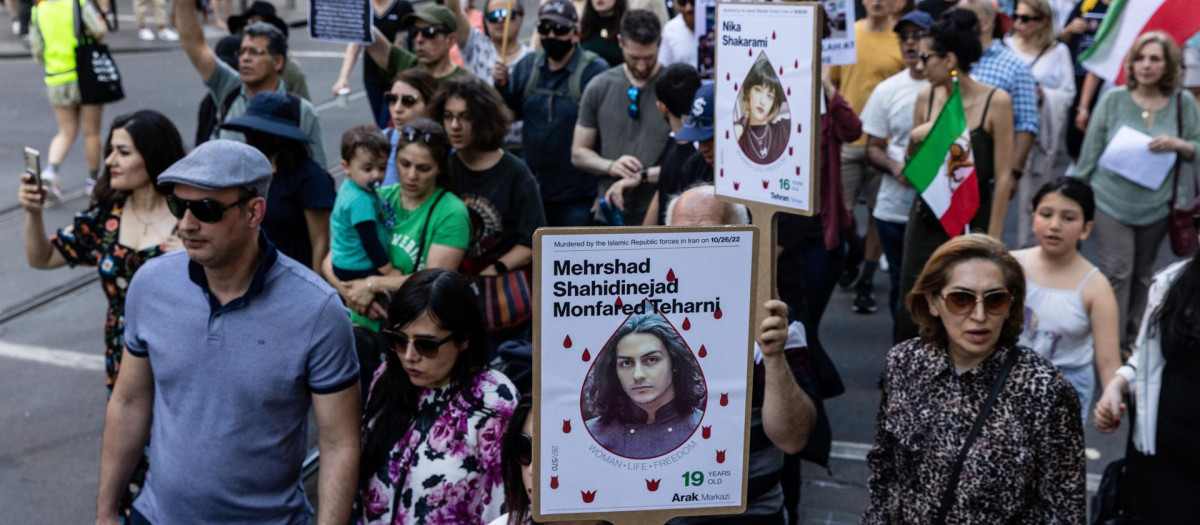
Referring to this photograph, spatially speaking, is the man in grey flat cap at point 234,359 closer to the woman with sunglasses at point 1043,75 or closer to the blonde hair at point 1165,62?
the blonde hair at point 1165,62

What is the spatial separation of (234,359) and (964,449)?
6.49 feet

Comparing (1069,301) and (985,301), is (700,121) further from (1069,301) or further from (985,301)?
(985,301)

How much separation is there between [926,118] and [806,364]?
3199mm

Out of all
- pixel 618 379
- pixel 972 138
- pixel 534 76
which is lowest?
pixel 618 379

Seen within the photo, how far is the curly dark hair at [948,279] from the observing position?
3.38 m

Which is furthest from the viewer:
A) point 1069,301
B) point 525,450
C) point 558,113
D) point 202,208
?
point 558,113

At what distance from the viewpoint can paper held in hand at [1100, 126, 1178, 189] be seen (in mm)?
6562

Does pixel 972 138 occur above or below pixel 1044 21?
below

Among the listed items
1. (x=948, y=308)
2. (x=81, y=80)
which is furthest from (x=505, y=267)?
(x=81, y=80)

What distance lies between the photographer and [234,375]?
3.27 metres

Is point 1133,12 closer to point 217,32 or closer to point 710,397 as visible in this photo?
point 710,397

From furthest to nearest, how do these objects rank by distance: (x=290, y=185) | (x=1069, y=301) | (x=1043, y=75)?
(x=1043, y=75) → (x=290, y=185) → (x=1069, y=301)

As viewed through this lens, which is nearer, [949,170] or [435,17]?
[949,170]

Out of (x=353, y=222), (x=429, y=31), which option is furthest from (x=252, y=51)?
(x=353, y=222)
